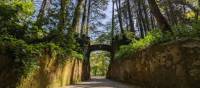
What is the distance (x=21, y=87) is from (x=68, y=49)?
7.14 metres

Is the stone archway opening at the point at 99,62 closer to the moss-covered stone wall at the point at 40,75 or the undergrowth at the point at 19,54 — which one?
the moss-covered stone wall at the point at 40,75

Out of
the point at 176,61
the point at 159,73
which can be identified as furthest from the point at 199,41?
the point at 159,73

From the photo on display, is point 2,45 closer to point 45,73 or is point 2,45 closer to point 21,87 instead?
point 21,87

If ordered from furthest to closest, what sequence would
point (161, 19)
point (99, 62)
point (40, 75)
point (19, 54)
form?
point (99, 62) → point (161, 19) → point (40, 75) → point (19, 54)

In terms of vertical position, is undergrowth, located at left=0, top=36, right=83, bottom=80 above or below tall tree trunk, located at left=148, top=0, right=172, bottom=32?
below

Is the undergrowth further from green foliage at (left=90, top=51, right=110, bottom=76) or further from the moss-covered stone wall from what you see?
green foliage at (left=90, top=51, right=110, bottom=76)

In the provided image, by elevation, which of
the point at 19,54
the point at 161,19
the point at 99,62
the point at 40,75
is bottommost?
the point at 40,75

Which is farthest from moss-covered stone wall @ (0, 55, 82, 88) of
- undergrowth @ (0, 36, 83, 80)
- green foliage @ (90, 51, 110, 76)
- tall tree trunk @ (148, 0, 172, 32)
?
green foliage @ (90, 51, 110, 76)

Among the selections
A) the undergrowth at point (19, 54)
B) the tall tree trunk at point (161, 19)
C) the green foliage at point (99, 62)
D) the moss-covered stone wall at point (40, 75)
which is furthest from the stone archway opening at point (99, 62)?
the undergrowth at point (19, 54)

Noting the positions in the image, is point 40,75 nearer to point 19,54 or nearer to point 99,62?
point 19,54

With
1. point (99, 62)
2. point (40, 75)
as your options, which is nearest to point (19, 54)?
point (40, 75)

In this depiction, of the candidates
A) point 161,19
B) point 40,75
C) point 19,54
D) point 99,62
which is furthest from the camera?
point 99,62

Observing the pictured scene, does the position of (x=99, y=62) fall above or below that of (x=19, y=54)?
above

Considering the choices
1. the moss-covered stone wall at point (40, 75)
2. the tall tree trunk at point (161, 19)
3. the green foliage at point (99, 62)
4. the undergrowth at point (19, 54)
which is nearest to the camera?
the moss-covered stone wall at point (40, 75)
